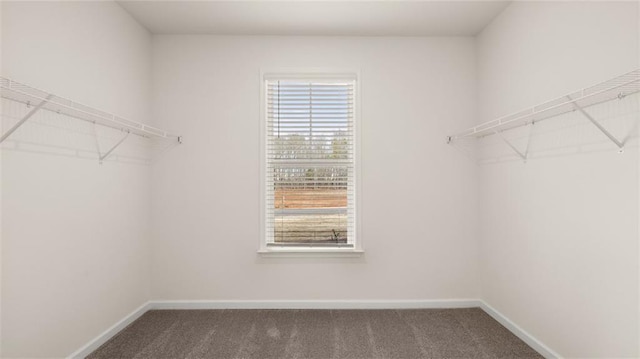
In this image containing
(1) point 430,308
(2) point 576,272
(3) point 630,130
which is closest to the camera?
(3) point 630,130

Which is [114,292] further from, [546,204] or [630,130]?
[630,130]

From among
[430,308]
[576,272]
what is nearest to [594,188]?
[576,272]

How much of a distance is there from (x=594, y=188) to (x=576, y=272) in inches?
20.1

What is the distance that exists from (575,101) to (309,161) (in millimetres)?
1958

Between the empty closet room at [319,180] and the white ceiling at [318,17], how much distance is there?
0.06ft

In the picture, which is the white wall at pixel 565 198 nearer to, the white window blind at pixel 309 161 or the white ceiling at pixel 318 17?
the white ceiling at pixel 318 17

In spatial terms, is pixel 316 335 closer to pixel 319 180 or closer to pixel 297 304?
pixel 297 304

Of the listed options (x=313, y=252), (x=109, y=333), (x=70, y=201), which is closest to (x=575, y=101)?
(x=313, y=252)

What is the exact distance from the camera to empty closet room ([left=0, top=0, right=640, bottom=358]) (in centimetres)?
171

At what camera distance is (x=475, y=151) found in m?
2.94

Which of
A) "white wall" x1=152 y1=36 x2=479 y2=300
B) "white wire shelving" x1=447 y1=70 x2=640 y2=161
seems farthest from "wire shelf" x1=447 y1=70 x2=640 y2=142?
"white wall" x1=152 y1=36 x2=479 y2=300

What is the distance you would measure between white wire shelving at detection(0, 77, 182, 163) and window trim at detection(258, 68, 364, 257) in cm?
80

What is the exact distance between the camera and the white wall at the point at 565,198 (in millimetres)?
1598

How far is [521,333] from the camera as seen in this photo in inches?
91.5
